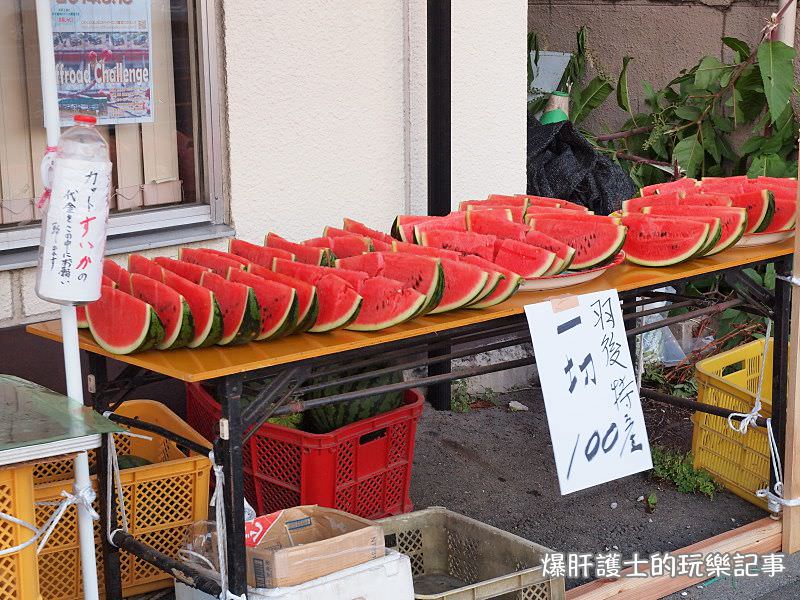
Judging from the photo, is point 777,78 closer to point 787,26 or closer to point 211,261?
point 787,26

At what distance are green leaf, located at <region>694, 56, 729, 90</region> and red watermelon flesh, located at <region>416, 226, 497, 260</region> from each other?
444 centimetres

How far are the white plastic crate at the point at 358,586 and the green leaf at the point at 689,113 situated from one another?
5.41 m

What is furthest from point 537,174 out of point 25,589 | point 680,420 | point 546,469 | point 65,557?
point 25,589

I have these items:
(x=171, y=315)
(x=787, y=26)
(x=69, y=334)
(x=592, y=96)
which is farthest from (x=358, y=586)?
Answer: (x=787, y=26)

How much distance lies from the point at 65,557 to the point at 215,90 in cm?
222

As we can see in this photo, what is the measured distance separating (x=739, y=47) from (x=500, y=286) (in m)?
5.07

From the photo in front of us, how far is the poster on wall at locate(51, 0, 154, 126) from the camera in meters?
4.37

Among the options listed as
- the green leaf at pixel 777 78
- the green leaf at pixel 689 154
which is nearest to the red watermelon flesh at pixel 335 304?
the green leaf at pixel 777 78

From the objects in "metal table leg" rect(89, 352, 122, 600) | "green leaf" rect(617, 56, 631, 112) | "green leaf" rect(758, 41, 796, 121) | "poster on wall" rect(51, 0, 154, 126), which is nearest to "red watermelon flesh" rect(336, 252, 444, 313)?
"metal table leg" rect(89, 352, 122, 600)

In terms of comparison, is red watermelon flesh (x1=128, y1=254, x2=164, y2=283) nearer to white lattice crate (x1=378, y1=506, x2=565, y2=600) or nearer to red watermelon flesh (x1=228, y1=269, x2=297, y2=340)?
red watermelon flesh (x1=228, y1=269, x2=297, y2=340)

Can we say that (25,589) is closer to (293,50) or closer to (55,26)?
(55,26)

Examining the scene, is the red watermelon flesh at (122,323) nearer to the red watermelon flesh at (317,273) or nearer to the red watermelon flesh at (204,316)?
the red watermelon flesh at (204,316)

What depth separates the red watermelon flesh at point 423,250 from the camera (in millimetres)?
3252

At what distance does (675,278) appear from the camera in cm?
350
